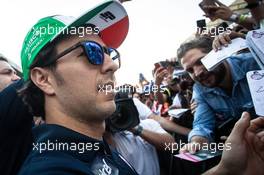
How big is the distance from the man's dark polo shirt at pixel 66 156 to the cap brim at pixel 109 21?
1.59 feet

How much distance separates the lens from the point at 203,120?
2.42 m

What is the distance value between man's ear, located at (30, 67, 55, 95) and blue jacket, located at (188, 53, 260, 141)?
4.51 feet

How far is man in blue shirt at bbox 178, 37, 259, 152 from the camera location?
7.51 ft

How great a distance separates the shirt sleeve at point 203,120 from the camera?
91.9 inches

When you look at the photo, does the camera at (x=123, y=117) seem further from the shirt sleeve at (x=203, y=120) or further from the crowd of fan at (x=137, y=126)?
the shirt sleeve at (x=203, y=120)

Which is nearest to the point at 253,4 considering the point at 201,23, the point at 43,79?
the point at 201,23

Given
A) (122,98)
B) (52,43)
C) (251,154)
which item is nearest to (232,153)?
(251,154)

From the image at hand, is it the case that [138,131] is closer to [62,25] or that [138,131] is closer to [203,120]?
[203,120]

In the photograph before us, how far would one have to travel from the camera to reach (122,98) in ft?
6.57

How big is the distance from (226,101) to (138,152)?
0.92m

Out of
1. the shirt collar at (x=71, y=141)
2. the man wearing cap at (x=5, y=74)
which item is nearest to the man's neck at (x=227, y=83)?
the shirt collar at (x=71, y=141)

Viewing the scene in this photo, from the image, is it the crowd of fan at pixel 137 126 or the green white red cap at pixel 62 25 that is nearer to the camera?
the crowd of fan at pixel 137 126

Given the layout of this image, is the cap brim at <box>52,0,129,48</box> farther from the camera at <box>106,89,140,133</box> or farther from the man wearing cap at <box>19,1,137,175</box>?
the camera at <box>106,89,140,133</box>

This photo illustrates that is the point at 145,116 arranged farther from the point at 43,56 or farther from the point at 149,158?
the point at 43,56
